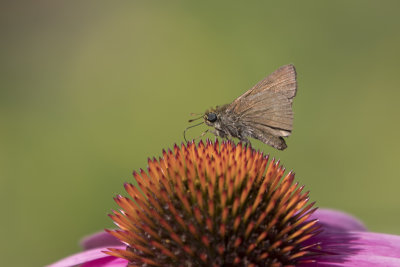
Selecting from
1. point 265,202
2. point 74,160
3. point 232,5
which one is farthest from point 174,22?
point 265,202

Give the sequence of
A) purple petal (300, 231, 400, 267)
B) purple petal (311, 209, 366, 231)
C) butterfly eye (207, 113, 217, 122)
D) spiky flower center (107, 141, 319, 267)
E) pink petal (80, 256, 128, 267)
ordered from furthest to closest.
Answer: purple petal (311, 209, 366, 231) < butterfly eye (207, 113, 217, 122) < pink petal (80, 256, 128, 267) < purple petal (300, 231, 400, 267) < spiky flower center (107, 141, 319, 267)

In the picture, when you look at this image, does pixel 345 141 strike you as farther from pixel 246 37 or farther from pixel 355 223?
pixel 355 223

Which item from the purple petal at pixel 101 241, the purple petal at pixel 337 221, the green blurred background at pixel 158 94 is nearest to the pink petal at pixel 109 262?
the purple petal at pixel 101 241

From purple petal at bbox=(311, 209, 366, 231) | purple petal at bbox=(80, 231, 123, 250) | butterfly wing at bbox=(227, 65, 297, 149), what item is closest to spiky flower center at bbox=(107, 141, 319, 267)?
butterfly wing at bbox=(227, 65, 297, 149)

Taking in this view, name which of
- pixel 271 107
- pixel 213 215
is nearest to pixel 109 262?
pixel 213 215

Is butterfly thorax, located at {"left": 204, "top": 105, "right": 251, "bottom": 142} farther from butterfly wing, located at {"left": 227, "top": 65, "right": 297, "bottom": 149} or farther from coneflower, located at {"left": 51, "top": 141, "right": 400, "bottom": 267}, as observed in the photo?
coneflower, located at {"left": 51, "top": 141, "right": 400, "bottom": 267}
